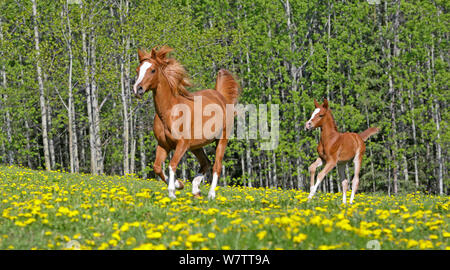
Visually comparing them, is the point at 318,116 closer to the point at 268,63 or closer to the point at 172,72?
the point at 172,72

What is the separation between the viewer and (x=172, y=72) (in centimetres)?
1059

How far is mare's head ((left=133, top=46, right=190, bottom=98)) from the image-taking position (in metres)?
9.73

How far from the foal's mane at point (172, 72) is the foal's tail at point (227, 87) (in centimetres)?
166

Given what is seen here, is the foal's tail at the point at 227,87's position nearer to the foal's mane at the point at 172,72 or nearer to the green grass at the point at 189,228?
the foal's mane at the point at 172,72

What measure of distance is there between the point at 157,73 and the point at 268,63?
80.5ft

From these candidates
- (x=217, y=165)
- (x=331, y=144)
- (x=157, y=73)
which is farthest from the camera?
(x=331, y=144)

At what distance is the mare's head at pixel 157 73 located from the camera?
973 centimetres

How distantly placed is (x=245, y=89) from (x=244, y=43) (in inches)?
125

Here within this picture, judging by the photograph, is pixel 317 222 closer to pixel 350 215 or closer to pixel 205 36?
pixel 350 215

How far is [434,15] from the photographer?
34594 millimetres

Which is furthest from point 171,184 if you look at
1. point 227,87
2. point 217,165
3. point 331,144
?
point 331,144
